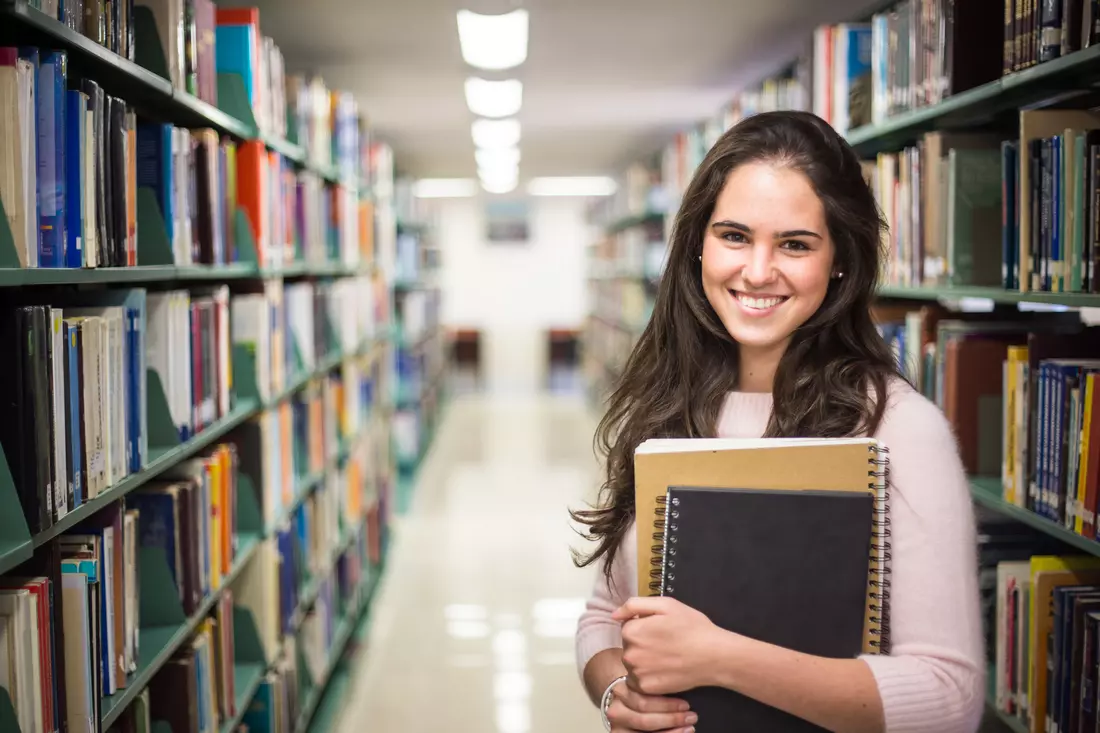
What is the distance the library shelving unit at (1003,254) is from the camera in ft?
5.91

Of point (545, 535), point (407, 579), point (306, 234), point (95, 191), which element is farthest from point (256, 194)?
point (545, 535)

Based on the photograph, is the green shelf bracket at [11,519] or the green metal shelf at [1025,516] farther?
the green metal shelf at [1025,516]

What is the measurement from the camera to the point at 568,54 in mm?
4711

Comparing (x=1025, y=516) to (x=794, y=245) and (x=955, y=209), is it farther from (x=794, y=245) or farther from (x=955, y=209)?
(x=794, y=245)

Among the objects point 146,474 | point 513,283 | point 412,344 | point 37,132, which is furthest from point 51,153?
point 513,283

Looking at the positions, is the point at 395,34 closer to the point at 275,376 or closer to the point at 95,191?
the point at 275,376

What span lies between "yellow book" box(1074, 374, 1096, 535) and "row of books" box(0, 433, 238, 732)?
5.41ft

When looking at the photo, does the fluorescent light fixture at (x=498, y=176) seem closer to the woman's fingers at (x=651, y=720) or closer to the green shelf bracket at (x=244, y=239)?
the green shelf bracket at (x=244, y=239)

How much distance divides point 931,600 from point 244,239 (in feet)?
6.92

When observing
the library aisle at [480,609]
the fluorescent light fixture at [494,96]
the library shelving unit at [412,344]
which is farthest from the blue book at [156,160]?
the library shelving unit at [412,344]

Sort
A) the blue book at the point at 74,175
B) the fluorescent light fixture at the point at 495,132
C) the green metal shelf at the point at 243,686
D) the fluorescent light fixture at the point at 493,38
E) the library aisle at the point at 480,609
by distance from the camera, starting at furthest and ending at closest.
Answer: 1. the fluorescent light fixture at the point at 495,132
2. the fluorescent light fixture at the point at 493,38
3. the library aisle at the point at 480,609
4. the green metal shelf at the point at 243,686
5. the blue book at the point at 74,175

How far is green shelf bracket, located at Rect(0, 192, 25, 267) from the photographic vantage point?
134 centimetres

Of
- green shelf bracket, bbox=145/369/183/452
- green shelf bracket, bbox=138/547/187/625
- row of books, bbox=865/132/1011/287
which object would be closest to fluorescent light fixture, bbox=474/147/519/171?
row of books, bbox=865/132/1011/287

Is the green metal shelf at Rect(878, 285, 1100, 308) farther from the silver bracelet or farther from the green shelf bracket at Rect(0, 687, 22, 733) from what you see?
the green shelf bracket at Rect(0, 687, 22, 733)
